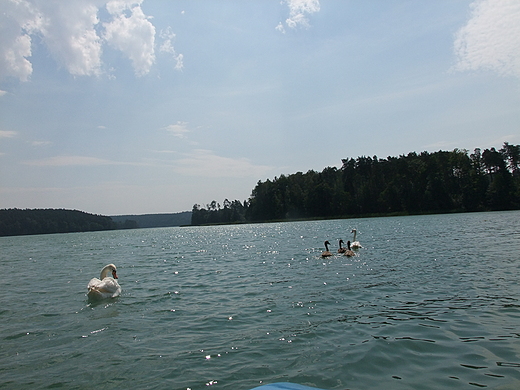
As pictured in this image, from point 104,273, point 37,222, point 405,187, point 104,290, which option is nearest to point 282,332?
point 104,290

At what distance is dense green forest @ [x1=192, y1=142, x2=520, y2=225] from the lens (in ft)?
340

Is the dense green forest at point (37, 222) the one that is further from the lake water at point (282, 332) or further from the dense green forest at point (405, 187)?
the lake water at point (282, 332)

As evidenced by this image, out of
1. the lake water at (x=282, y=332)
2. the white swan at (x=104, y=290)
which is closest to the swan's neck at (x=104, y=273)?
the lake water at (x=282, y=332)

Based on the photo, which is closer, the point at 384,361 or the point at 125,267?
the point at 384,361

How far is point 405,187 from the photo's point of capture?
387 feet

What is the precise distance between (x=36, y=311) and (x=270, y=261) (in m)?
14.4

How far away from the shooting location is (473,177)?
107m

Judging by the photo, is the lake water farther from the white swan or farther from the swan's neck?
the swan's neck

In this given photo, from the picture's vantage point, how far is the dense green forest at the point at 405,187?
4082 inches

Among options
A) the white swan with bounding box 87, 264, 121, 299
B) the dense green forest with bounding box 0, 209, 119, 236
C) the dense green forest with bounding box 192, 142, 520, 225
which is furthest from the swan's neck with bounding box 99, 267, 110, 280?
the dense green forest with bounding box 0, 209, 119, 236

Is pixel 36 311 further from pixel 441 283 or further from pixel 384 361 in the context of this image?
pixel 441 283

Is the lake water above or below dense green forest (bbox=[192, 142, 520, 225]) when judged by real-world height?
below

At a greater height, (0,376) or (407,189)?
(407,189)

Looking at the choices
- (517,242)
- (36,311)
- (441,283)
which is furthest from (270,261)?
(517,242)
